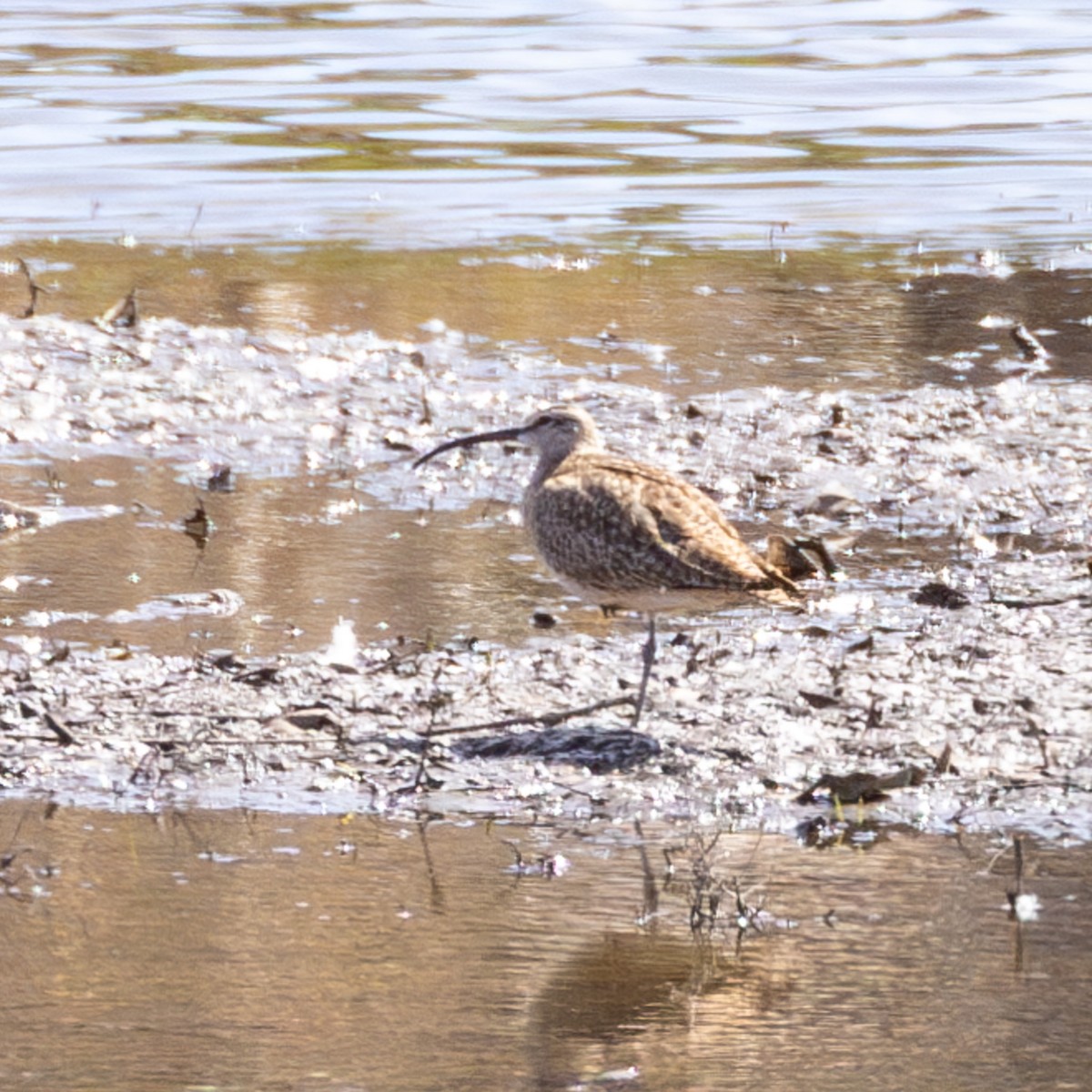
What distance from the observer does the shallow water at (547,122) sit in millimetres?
16078

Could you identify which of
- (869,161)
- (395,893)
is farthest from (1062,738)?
(869,161)

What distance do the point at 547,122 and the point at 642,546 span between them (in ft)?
42.0

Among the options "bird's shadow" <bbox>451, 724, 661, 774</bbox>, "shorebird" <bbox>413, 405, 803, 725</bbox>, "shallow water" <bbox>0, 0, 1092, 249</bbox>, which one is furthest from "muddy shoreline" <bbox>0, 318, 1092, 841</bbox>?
"shallow water" <bbox>0, 0, 1092, 249</bbox>

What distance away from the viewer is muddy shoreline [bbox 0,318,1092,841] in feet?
20.5

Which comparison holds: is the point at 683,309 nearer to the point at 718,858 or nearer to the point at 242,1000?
the point at 718,858

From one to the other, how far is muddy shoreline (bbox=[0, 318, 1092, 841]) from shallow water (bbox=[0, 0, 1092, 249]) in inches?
183

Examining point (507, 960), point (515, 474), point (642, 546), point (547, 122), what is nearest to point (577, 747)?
point (642, 546)

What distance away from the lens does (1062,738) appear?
6.59m

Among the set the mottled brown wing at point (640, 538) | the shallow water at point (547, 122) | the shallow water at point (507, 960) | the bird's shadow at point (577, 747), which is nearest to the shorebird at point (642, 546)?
the mottled brown wing at point (640, 538)

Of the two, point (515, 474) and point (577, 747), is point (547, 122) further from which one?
point (577, 747)

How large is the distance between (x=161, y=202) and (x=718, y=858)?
11.3m

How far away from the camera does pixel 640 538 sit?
277 inches

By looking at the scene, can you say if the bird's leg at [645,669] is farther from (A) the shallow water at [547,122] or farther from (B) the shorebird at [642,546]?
(A) the shallow water at [547,122]

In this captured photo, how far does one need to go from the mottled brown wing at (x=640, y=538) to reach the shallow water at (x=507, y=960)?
123 cm
